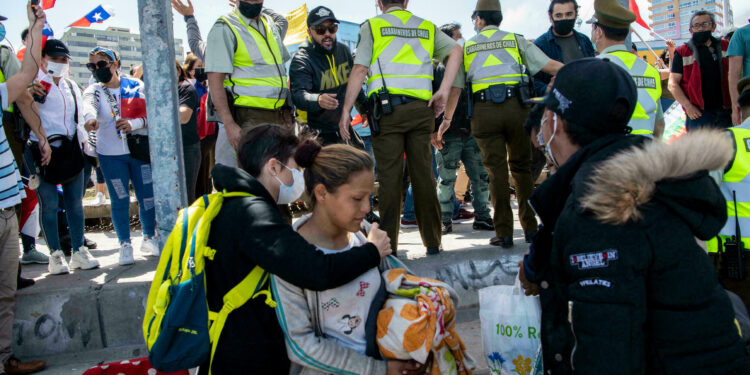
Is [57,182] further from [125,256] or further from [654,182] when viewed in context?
[654,182]

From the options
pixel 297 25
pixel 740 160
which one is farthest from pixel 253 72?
pixel 297 25

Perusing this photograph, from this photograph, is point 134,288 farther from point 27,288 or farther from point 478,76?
point 478,76

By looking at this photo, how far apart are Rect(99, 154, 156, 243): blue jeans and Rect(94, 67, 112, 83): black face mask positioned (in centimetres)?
76

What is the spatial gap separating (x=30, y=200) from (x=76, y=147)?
1.87ft

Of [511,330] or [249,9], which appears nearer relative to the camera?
[511,330]

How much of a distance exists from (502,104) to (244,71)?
204cm

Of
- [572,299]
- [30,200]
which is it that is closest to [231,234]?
[572,299]

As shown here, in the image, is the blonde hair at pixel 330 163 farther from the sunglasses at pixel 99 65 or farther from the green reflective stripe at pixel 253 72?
the sunglasses at pixel 99 65

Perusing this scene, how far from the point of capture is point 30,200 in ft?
14.7

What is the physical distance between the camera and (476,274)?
4.11 metres

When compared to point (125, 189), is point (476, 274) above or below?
below

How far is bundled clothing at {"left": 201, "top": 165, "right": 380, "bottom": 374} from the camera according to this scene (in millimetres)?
1974

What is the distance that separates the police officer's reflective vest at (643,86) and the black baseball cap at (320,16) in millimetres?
2095

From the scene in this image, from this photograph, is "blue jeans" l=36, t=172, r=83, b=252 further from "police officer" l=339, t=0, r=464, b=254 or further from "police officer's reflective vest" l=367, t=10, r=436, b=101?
"police officer's reflective vest" l=367, t=10, r=436, b=101
